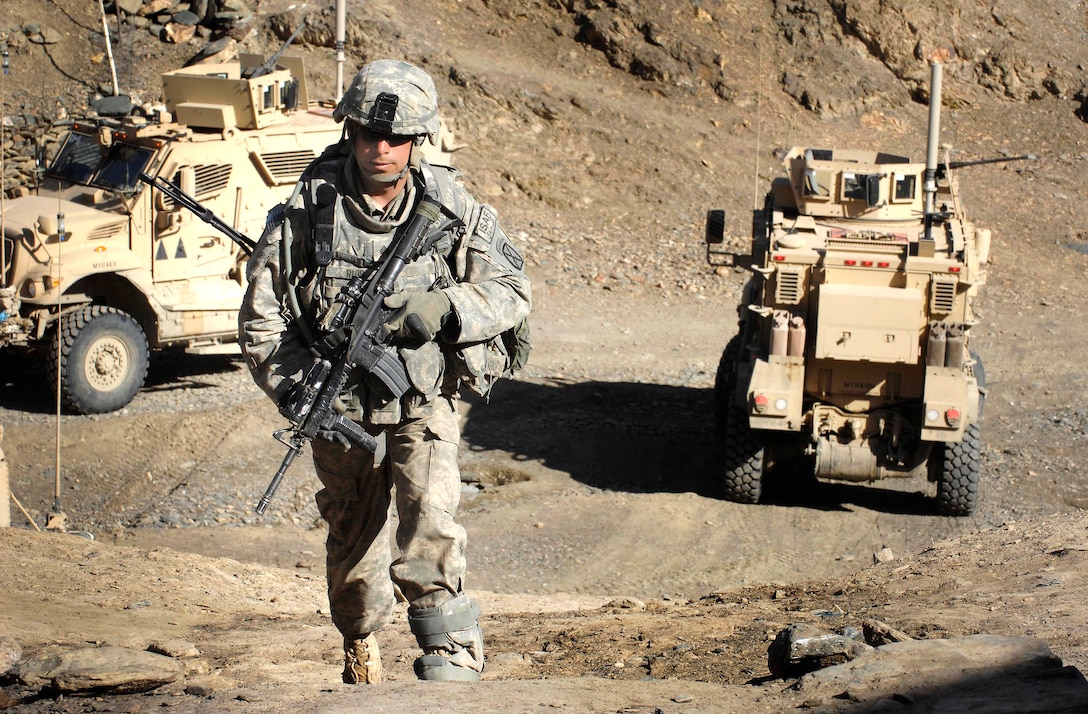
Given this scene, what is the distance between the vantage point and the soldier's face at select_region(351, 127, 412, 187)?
13.5 feet

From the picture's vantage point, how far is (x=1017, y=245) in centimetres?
1919

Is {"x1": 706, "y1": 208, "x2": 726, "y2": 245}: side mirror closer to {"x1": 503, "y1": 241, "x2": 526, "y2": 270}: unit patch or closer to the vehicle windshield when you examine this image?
the vehicle windshield

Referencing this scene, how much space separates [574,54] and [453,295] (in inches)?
732

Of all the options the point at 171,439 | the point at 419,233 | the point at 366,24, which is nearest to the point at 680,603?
the point at 419,233

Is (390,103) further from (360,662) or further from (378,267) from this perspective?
(360,662)

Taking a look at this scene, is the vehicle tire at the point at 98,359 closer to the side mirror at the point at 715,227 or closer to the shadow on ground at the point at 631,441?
the shadow on ground at the point at 631,441

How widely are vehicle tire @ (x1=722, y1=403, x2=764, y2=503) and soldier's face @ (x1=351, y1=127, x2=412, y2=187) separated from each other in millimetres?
5110

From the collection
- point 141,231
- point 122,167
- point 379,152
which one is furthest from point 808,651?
point 122,167

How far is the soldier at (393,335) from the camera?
405 cm

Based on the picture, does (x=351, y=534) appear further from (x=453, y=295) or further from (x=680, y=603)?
(x=680, y=603)

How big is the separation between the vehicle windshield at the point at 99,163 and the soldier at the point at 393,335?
6721 mm

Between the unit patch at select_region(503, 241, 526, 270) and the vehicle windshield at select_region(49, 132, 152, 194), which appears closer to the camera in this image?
the unit patch at select_region(503, 241, 526, 270)

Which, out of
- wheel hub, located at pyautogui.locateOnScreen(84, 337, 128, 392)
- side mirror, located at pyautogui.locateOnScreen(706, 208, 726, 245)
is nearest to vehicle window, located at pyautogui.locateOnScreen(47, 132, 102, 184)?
wheel hub, located at pyautogui.locateOnScreen(84, 337, 128, 392)

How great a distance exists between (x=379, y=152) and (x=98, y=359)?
681 cm
